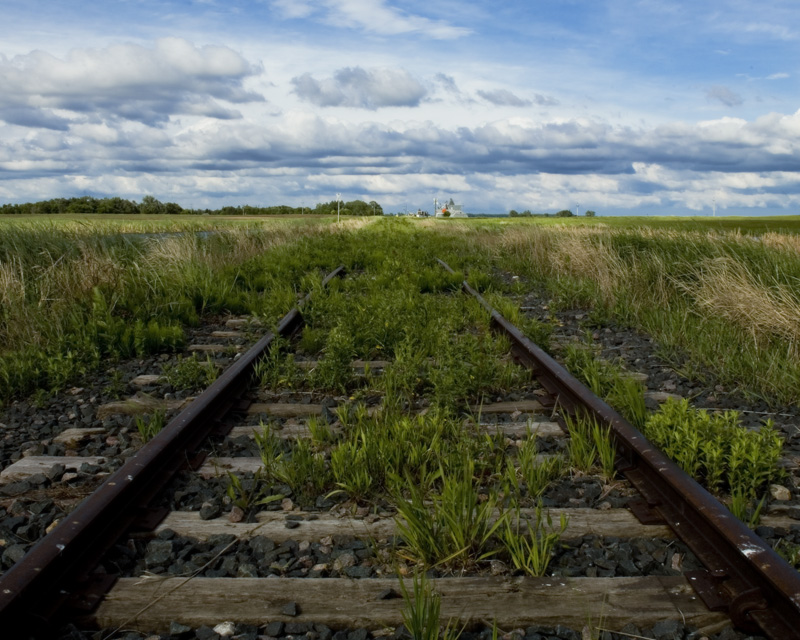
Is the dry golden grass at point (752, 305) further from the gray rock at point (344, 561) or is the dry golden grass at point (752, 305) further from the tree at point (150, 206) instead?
the tree at point (150, 206)

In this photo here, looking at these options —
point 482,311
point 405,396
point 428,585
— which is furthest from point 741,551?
point 482,311

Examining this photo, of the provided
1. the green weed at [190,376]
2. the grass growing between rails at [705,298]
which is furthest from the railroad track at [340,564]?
the grass growing between rails at [705,298]

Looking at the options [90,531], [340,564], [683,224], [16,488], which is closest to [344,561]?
[340,564]

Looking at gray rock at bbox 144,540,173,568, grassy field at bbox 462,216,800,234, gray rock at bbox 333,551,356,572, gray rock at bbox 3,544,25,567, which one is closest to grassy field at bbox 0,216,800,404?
gray rock at bbox 3,544,25,567

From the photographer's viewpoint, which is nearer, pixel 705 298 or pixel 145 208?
pixel 705 298

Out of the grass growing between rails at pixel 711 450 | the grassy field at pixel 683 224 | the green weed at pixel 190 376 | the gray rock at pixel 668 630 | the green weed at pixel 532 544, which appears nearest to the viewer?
the gray rock at pixel 668 630

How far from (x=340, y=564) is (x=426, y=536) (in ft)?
1.13

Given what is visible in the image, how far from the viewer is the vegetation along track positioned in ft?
7.47

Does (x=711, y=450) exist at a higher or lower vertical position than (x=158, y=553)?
higher

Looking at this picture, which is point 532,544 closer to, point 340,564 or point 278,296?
point 340,564

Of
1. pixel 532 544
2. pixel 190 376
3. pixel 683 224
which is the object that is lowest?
pixel 532 544

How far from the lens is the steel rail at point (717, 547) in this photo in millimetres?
2164

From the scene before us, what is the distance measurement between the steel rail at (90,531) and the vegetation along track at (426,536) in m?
0.01

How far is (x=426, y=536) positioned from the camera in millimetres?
2607
